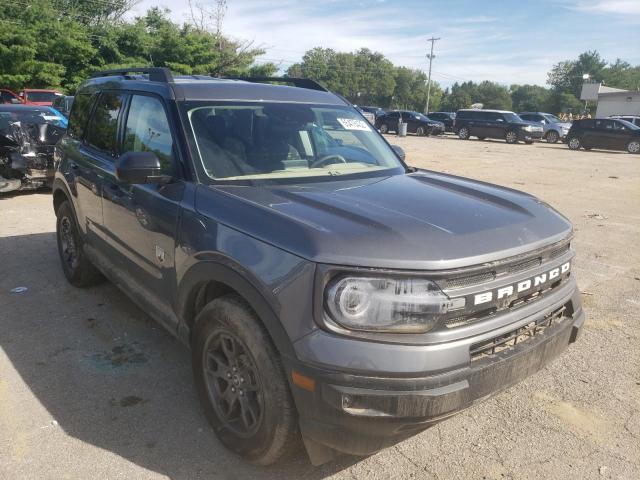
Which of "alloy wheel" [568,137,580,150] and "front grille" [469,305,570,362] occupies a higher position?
"alloy wheel" [568,137,580,150]

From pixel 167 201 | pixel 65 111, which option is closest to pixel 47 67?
pixel 65 111

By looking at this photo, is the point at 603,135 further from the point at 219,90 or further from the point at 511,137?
the point at 219,90

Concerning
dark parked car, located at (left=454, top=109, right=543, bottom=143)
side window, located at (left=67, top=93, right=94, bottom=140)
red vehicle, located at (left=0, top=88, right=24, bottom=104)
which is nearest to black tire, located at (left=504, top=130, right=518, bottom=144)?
dark parked car, located at (left=454, top=109, right=543, bottom=143)

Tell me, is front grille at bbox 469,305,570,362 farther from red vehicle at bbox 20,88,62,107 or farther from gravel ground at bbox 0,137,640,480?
red vehicle at bbox 20,88,62,107

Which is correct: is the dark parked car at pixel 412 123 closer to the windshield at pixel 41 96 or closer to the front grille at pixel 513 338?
the windshield at pixel 41 96

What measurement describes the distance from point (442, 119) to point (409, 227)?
3456cm

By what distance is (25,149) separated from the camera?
886 cm

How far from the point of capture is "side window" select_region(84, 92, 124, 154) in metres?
3.87

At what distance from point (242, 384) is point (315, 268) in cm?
82

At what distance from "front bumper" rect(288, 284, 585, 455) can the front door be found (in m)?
1.26

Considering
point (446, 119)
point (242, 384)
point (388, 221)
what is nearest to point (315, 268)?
point (388, 221)


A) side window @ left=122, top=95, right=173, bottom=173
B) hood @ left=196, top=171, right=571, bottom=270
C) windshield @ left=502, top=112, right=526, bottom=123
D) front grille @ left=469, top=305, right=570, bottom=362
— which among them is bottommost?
front grille @ left=469, top=305, right=570, bottom=362

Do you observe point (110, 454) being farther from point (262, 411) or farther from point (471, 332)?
point (471, 332)

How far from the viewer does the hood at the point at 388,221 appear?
6.77ft
